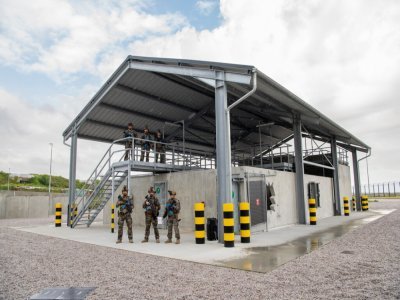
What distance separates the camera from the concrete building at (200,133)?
1070 cm

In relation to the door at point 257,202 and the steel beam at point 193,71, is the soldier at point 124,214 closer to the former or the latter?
the door at point 257,202

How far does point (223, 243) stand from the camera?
9867 millimetres

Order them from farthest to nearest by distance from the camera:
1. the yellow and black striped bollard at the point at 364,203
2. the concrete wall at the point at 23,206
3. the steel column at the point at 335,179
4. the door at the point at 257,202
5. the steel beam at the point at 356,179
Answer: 1. the steel beam at the point at 356,179
2. the concrete wall at the point at 23,206
3. the yellow and black striped bollard at the point at 364,203
4. the steel column at the point at 335,179
5. the door at the point at 257,202

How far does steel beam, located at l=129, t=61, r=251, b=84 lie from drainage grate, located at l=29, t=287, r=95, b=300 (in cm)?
724

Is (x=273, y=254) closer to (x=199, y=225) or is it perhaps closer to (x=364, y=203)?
(x=199, y=225)

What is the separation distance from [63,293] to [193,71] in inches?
326

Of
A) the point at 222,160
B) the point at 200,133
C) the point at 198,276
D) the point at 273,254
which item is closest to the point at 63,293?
the point at 198,276

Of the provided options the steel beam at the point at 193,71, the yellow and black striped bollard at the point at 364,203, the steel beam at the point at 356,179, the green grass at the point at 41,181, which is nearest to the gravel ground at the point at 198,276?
the steel beam at the point at 193,71

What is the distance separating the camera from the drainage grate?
4.73 m

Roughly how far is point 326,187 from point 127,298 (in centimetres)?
1838

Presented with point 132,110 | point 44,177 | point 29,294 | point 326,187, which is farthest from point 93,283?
point 44,177

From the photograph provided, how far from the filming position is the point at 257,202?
507 inches

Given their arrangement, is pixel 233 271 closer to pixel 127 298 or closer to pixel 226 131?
pixel 127 298

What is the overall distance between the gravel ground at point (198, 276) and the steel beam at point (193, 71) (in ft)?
17.8
